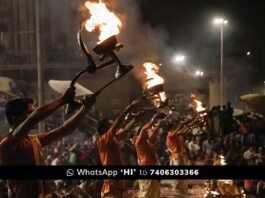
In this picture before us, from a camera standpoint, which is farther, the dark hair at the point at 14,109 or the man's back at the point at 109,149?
the man's back at the point at 109,149

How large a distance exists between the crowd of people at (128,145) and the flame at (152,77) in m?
0.44

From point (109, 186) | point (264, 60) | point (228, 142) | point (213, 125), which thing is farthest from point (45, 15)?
point (109, 186)

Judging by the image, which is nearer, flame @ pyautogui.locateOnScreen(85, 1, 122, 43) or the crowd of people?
the crowd of people

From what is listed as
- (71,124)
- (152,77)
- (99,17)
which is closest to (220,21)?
(152,77)

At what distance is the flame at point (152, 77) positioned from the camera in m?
6.81

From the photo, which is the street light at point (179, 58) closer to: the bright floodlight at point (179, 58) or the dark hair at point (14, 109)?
the bright floodlight at point (179, 58)

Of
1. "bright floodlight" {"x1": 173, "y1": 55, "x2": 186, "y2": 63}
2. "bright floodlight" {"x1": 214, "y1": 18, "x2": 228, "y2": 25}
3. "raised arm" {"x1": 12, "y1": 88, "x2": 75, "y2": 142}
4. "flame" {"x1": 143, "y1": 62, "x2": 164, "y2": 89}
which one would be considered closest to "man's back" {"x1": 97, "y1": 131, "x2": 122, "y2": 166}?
"flame" {"x1": 143, "y1": 62, "x2": 164, "y2": 89}

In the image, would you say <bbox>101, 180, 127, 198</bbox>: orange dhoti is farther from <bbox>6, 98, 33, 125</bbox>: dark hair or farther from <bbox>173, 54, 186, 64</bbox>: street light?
<bbox>173, 54, 186, 64</bbox>: street light

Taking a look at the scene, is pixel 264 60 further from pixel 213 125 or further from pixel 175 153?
pixel 175 153

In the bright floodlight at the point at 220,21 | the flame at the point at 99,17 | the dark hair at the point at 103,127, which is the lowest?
the dark hair at the point at 103,127

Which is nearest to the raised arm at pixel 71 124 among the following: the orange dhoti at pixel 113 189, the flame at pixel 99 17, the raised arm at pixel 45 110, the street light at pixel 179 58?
the raised arm at pixel 45 110

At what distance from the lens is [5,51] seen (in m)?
19.5

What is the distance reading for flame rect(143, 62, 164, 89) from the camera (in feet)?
22.3

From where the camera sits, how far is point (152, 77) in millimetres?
7605
